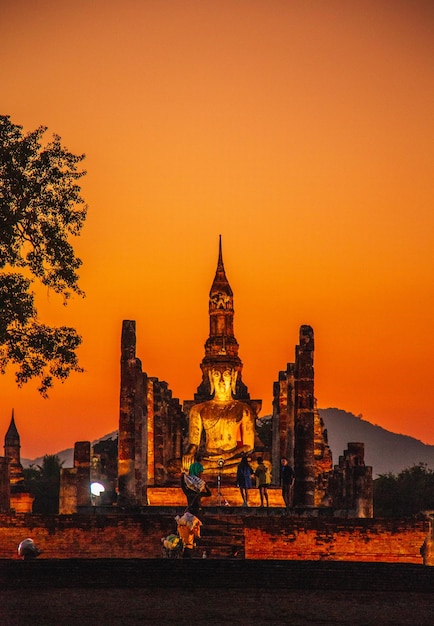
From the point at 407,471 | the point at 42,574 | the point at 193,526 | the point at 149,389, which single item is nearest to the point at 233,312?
the point at 149,389

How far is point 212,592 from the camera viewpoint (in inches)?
726

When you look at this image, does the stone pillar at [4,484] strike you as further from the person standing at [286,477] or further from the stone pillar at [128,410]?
the person standing at [286,477]

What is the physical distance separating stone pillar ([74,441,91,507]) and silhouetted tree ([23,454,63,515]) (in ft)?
67.5

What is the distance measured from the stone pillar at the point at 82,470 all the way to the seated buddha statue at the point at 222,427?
414 cm

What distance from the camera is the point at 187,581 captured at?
1905 centimetres

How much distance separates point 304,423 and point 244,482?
271 cm

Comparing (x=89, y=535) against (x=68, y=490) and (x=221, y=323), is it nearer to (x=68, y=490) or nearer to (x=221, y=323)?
(x=68, y=490)

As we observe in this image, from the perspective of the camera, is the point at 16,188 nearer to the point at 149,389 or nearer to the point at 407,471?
the point at 149,389

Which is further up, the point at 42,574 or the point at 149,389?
the point at 149,389

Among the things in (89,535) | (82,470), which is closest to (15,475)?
(82,470)

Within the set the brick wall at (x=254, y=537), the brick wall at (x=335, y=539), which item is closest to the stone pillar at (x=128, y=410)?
the brick wall at (x=254, y=537)

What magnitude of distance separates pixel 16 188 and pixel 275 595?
34.1 ft

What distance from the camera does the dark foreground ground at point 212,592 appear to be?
16.5m

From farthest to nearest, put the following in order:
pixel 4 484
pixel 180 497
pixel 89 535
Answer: pixel 180 497
pixel 4 484
pixel 89 535
